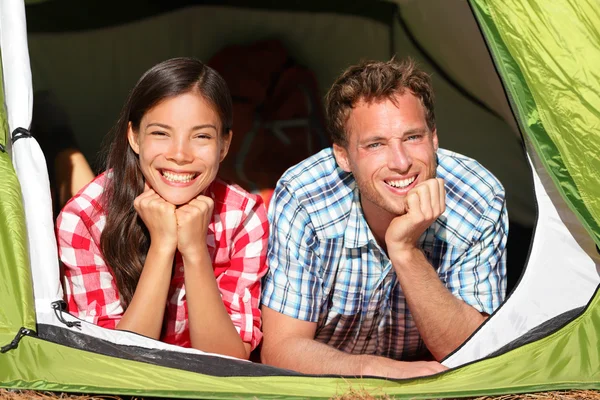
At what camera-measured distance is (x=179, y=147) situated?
225cm

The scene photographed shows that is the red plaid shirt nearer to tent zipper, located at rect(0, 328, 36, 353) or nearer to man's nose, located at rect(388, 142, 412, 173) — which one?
tent zipper, located at rect(0, 328, 36, 353)

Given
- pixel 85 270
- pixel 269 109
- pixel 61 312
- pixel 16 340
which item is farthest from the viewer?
pixel 269 109

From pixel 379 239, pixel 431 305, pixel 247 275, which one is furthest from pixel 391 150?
pixel 247 275

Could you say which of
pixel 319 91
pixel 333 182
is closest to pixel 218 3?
pixel 319 91

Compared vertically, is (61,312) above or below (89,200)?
below

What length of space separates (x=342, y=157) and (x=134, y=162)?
0.58 metres

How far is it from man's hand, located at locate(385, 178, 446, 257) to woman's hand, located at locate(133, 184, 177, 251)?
565 millimetres

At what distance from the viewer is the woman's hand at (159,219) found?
2234mm

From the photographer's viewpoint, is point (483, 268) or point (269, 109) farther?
point (269, 109)

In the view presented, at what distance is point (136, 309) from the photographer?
2211 mm

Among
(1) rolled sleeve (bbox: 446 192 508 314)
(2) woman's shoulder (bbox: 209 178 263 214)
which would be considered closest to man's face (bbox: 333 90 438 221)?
(1) rolled sleeve (bbox: 446 192 508 314)

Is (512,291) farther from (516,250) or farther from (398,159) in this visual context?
(516,250)

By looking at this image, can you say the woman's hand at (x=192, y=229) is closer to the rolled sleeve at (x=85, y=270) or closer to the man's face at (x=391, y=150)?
the rolled sleeve at (x=85, y=270)

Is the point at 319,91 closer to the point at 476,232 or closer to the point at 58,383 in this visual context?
the point at 476,232
